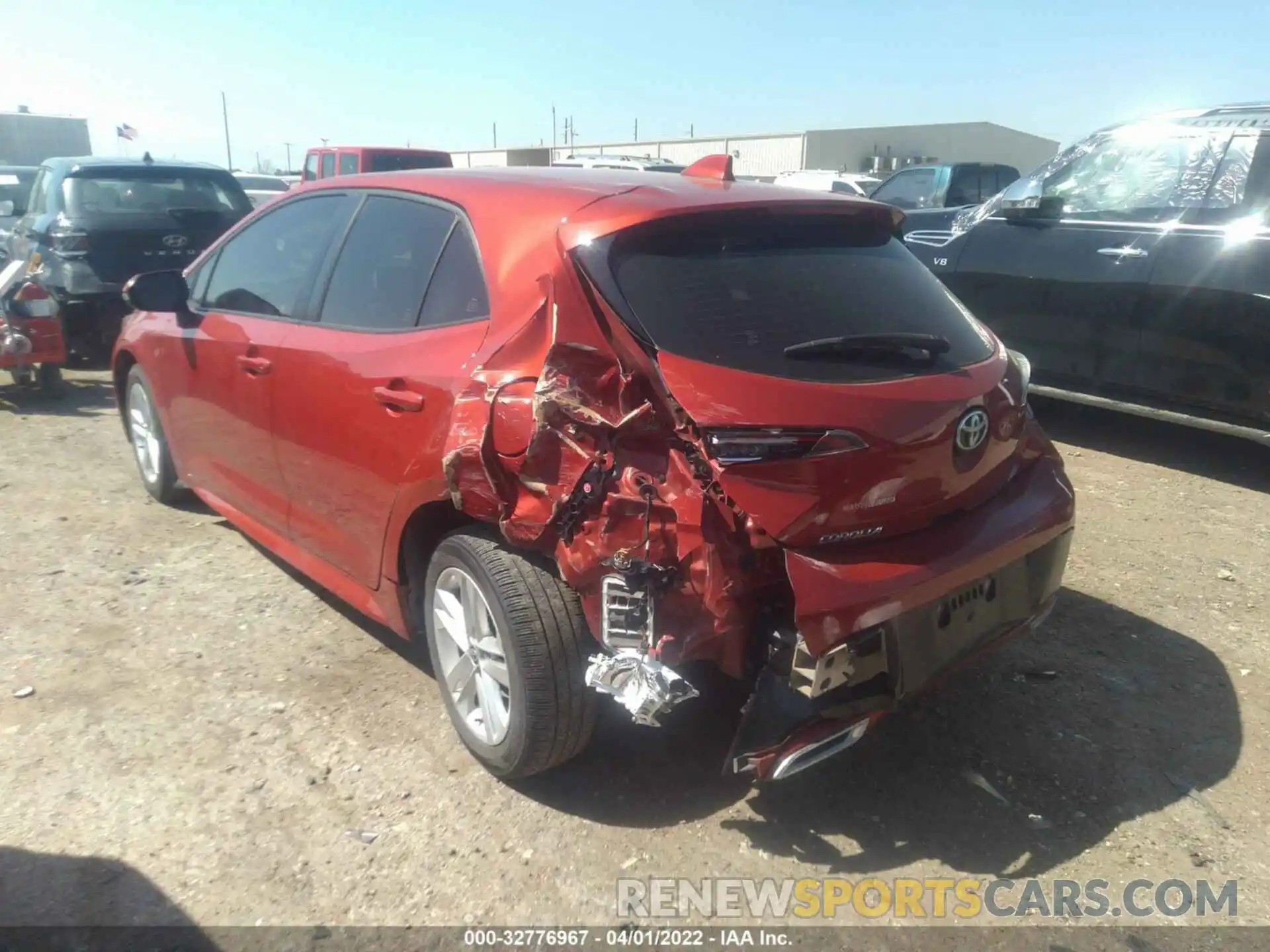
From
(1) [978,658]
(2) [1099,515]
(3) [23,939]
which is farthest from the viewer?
(2) [1099,515]

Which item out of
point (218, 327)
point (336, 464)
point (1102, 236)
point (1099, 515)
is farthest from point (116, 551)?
point (1102, 236)

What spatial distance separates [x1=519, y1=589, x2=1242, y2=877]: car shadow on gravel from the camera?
2676 mm

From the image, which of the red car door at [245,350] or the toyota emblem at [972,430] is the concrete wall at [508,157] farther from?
the toyota emblem at [972,430]

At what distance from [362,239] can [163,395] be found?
5.84 ft

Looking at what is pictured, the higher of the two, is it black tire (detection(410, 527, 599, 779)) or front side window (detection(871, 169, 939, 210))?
front side window (detection(871, 169, 939, 210))

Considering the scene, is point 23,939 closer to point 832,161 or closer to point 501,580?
point 501,580

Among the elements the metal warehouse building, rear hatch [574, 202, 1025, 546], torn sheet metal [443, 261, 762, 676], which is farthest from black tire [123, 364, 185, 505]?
the metal warehouse building

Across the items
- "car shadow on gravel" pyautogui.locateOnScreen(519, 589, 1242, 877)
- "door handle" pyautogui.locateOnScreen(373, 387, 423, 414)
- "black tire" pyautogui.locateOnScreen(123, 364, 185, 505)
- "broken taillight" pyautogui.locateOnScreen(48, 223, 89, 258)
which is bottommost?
"car shadow on gravel" pyautogui.locateOnScreen(519, 589, 1242, 877)

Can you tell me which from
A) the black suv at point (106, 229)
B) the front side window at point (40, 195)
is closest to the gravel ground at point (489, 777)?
the black suv at point (106, 229)

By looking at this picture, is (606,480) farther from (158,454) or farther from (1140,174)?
(1140,174)

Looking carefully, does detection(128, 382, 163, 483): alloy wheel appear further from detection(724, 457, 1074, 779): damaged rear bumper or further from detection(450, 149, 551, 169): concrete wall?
detection(450, 149, 551, 169): concrete wall

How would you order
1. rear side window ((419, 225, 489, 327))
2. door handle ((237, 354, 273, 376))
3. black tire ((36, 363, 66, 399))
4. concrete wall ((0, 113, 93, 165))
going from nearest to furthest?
rear side window ((419, 225, 489, 327)) → door handle ((237, 354, 273, 376)) → black tire ((36, 363, 66, 399)) → concrete wall ((0, 113, 93, 165))

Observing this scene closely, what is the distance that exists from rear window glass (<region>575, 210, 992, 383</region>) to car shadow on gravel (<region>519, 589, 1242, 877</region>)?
3.38 ft

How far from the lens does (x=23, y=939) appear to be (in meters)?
2.31
